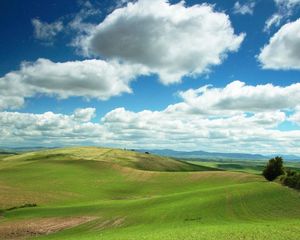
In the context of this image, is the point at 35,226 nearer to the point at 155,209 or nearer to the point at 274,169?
the point at 155,209

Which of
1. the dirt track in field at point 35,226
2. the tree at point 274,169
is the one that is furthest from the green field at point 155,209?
the tree at point 274,169

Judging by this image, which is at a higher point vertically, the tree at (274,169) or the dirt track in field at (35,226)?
the tree at (274,169)

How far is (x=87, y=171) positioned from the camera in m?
141

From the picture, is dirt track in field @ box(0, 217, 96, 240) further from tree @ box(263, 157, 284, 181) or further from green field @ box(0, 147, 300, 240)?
tree @ box(263, 157, 284, 181)

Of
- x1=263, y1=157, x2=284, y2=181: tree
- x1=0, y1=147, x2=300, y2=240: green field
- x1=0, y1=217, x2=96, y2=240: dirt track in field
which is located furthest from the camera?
x1=263, y1=157, x2=284, y2=181: tree

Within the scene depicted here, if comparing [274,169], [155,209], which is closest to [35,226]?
[155,209]

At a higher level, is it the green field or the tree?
the tree

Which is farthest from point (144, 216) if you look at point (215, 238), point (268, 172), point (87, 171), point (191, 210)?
point (87, 171)

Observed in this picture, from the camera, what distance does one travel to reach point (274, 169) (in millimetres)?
90312

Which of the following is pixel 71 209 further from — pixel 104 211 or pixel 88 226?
pixel 88 226

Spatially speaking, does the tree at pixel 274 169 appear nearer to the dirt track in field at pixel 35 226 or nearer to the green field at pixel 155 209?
the green field at pixel 155 209

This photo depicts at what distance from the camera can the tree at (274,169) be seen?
89875 millimetres

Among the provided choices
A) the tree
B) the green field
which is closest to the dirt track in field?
the green field

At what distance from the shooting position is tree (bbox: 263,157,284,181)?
89875mm
